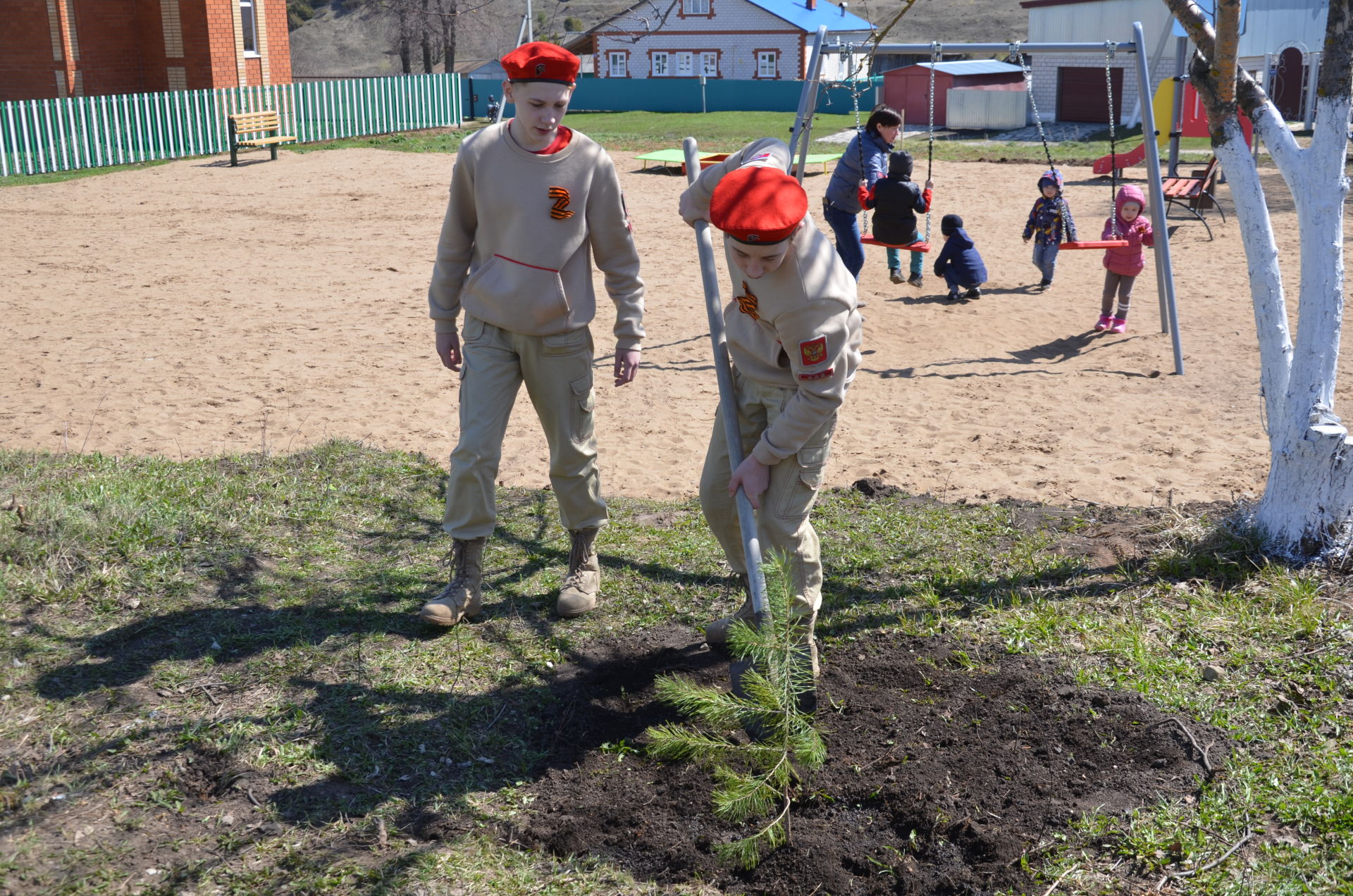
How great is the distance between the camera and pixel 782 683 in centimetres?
310

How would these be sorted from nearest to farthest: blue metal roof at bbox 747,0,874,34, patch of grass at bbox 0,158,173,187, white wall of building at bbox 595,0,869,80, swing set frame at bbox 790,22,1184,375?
swing set frame at bbox 790,22,1184,375, patch of grass at bbox 0,158,173,187, blue metal roof at bbox 747,0,874,34, white wall of building at bbox 595,0,869,80

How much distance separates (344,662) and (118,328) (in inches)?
268

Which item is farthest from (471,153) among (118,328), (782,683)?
(118,328)

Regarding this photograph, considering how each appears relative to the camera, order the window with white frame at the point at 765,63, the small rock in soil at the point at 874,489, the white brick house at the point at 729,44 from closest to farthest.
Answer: the small rock in soil at the point at 874,489
the white brick house at the point at 729,44
the window with white frame at the point at 765,63

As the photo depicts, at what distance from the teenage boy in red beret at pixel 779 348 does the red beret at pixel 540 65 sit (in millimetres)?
595

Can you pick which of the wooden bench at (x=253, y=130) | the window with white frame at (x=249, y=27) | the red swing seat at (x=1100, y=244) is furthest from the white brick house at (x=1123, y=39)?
the window with white frame at (x=249, y=27)

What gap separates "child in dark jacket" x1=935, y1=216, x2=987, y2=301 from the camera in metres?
10.5

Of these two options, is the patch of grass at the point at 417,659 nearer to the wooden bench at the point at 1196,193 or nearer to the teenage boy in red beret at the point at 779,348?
the teenage boy in red beret at the point at 779,348

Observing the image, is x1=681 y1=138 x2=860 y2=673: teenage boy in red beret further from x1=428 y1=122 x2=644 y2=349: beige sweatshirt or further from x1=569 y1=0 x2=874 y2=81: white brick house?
x1=569 y1=0 x2=874 y2=81: white brick house

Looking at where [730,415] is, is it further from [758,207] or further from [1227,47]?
[1227,47]

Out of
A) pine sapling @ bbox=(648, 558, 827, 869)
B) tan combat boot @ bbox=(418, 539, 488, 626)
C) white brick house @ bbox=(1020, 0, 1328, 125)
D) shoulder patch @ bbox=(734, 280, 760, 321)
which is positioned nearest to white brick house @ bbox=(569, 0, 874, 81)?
white brick house @ bbox=(1020, 0, 1328, 125)

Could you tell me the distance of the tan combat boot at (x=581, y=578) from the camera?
425 cm

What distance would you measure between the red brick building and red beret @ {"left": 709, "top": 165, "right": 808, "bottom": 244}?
27130mm

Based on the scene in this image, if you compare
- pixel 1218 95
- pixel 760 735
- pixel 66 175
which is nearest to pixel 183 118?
pixel 66 175
